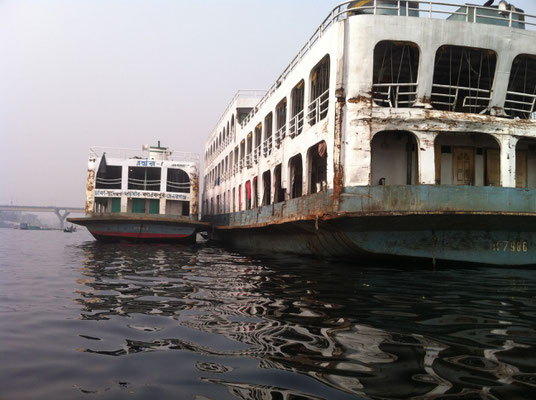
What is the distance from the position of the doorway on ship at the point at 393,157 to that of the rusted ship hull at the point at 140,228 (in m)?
10.8

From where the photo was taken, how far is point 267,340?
11.5ft

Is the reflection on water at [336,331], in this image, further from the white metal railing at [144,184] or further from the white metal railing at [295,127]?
the white metal railing at [144,184]

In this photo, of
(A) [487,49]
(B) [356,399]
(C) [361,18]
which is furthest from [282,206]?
(B) [356,399]

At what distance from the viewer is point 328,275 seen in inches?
306

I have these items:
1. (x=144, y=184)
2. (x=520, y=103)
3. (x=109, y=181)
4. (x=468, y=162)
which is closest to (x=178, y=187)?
(x=144, y=184)

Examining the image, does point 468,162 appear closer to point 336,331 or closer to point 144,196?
point 336,331

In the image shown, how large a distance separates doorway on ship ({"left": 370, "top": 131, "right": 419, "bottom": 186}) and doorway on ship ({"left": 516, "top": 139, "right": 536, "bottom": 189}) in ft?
9.97

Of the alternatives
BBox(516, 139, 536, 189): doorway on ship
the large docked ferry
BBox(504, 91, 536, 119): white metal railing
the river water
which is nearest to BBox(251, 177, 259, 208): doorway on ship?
the large docked ferry

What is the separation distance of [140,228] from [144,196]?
3.23 meters

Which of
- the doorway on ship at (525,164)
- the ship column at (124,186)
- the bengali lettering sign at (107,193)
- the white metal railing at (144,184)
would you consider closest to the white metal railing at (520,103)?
the doorway on ship at (525,164)

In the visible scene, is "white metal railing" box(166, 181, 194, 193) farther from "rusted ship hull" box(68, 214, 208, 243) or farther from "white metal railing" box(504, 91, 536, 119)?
"white metal railing" box(504, 91, 536, 119)

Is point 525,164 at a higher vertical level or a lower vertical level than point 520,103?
lower

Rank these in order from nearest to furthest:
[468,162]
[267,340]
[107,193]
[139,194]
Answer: [267,340] < [468,162] < [107,193] < [139,194]

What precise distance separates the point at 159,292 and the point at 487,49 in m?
9.11
